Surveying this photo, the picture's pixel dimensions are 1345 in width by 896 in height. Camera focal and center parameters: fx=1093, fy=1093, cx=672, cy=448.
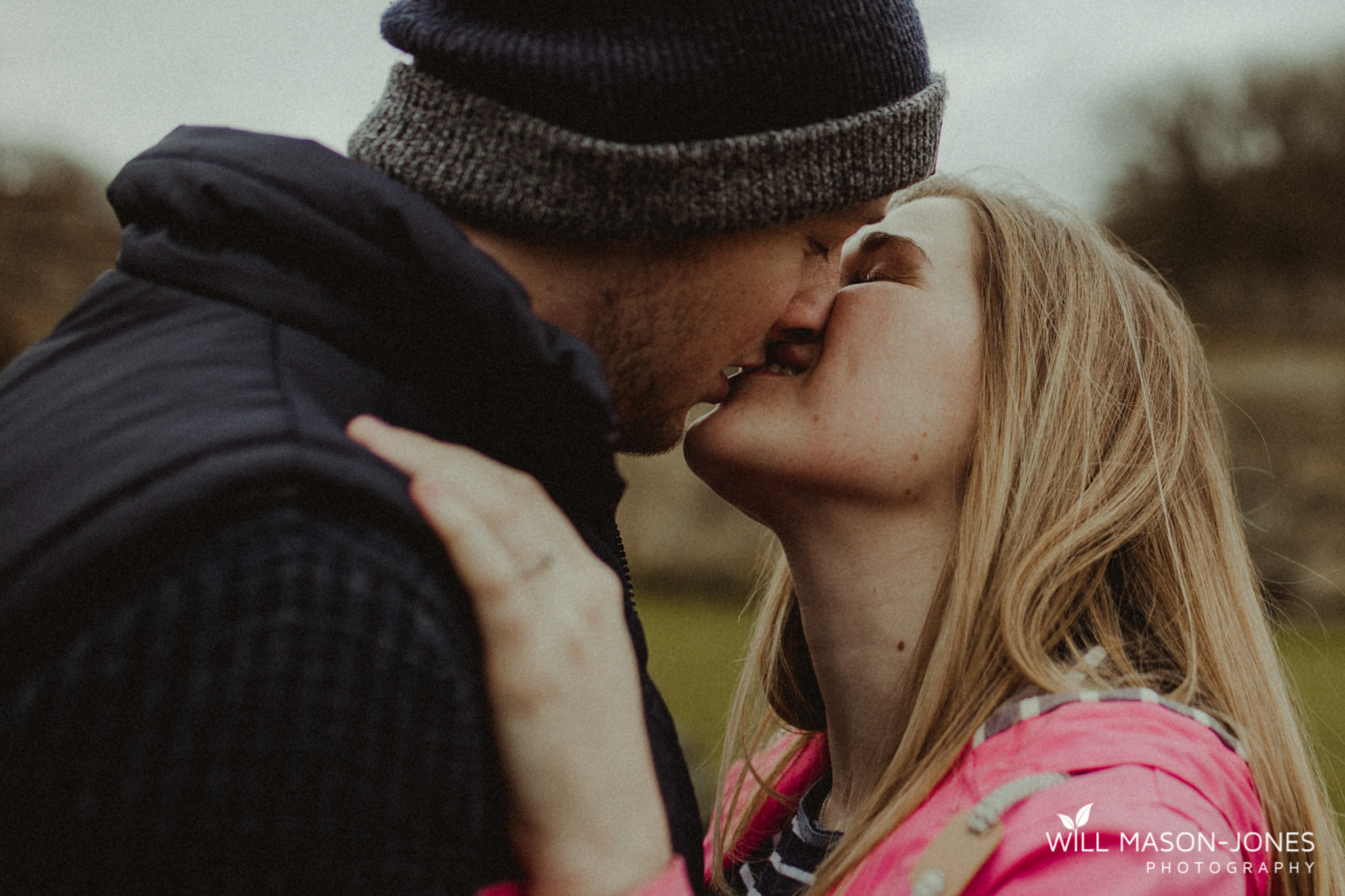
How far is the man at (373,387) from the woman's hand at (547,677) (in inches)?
1.3

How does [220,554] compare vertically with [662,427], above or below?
above

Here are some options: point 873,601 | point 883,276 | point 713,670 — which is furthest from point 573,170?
point 713,670

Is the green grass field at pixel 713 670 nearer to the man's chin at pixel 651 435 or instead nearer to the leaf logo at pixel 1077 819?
the man's chin at pixel 651 435

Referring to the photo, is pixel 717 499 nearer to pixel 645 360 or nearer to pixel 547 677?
pixel 645 360

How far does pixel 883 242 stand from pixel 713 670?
6944 millimetres

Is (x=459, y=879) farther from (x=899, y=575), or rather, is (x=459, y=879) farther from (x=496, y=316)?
(x=899, y=575)

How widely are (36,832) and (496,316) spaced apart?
2.10 feet

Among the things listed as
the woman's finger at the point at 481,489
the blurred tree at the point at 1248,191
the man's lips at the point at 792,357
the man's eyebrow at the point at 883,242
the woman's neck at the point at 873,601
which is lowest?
the blurred tree at the point at 1248,191

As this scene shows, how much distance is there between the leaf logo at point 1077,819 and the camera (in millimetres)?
1471

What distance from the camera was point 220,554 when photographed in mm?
918

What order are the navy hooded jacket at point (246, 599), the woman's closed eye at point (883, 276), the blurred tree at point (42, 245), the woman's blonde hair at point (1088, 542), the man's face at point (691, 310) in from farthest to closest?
the blurred tree at point (42, 245) < the woman's closed eye at point (883, 276) < the woman's blonde hair at point (1088, 542) < the man's face at point (691, 310) < the navy hooded jacket at point (246, 599)

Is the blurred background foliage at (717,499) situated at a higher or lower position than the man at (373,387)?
lower

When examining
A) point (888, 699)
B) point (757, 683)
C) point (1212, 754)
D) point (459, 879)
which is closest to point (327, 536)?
point (459, 879)

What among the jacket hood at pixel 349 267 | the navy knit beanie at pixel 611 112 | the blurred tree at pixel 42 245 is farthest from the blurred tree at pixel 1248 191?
the jacket hood at pixel 349 267
